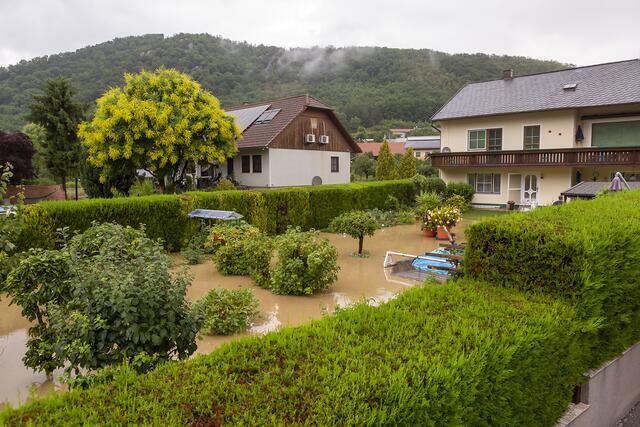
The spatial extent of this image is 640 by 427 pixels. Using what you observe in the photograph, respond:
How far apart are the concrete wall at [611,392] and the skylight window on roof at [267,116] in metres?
25.7

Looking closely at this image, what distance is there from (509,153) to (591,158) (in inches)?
155

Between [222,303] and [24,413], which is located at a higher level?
[24,413]

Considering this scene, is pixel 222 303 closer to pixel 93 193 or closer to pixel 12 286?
pixel 12 286

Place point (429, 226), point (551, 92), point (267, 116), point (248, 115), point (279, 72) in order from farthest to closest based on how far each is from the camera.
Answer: point (279, 72) → point (248, 115) → point (267, 116) → point (551, 92) → point (429, 226)

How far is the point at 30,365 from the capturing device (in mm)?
5227

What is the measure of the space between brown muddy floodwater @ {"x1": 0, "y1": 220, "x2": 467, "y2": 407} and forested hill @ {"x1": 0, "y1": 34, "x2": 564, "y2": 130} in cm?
4095

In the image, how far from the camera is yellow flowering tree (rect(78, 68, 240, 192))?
737 inches

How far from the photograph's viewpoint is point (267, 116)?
29.5m

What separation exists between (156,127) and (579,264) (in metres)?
18.4

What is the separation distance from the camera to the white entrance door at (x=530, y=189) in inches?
970

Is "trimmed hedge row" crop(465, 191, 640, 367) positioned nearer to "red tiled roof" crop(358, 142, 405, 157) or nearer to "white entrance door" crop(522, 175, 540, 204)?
"white entrance door" crop(522, 175, 540, 204)

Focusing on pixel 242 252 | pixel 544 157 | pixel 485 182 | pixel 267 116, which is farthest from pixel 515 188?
pixel 242 252

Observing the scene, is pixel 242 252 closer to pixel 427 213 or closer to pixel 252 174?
pixel 427 213

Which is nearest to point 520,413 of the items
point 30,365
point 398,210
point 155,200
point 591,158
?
point 30,365
